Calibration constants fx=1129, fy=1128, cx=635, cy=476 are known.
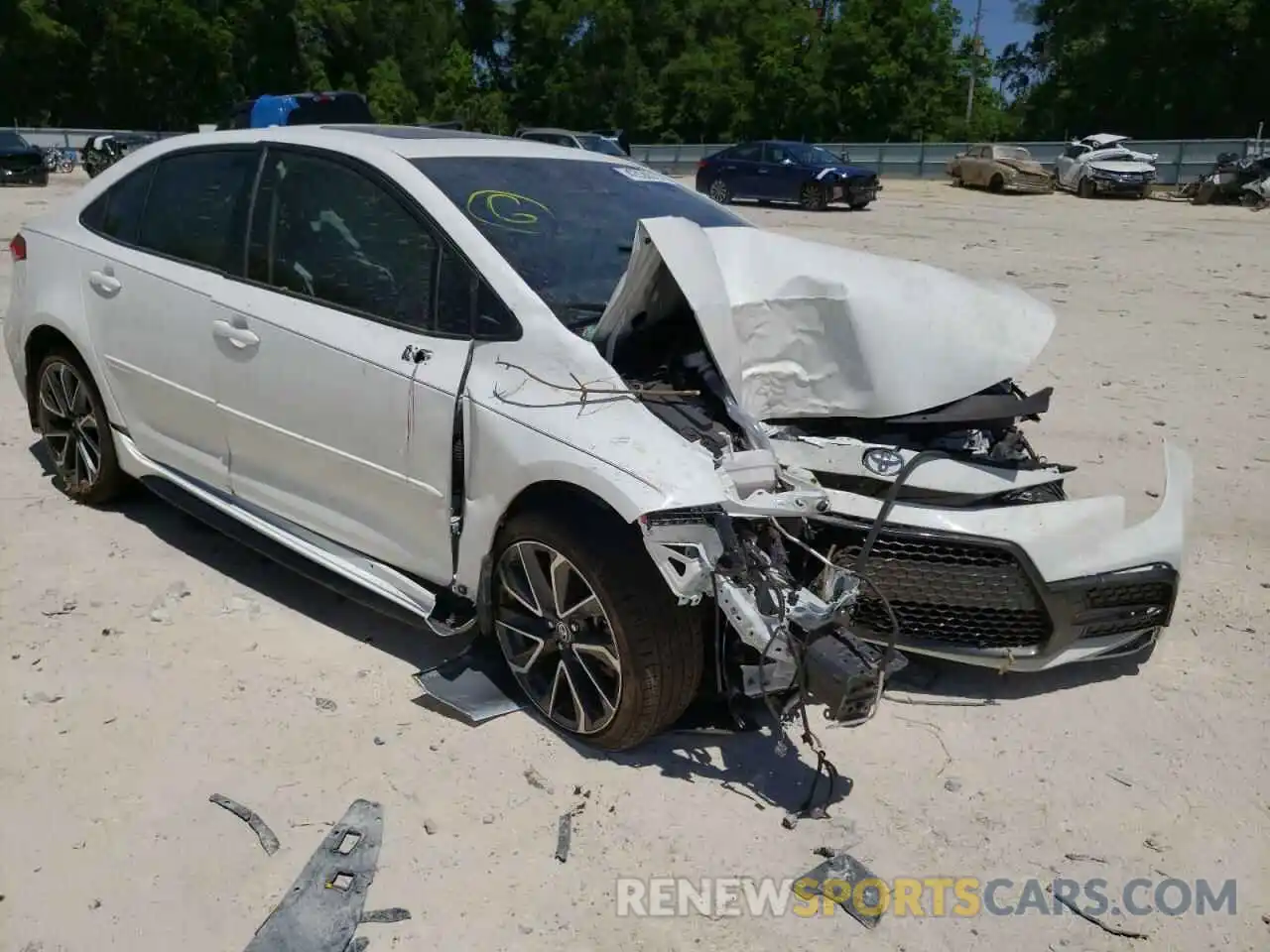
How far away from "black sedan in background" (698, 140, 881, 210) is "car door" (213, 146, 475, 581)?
2045cm

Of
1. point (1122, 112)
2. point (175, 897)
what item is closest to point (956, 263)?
point (175, 897)

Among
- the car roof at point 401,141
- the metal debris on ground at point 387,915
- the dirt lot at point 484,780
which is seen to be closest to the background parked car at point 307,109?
the car roof at point 401,141

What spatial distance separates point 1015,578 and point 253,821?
231cm

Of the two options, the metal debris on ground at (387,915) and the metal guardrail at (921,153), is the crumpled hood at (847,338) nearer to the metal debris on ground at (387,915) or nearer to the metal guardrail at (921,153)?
the metal debris on ground at (387,915)

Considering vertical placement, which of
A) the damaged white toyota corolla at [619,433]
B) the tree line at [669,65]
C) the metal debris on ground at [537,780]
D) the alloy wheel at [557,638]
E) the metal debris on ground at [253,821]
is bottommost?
the metal debris on ground at [253,821]

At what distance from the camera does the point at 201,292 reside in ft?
13.7

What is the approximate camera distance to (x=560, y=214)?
12.8 ft

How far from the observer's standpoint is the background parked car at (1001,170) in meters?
28.0

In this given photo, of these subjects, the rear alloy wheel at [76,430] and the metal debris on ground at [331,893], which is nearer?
the metal debris on ground at [331,893]

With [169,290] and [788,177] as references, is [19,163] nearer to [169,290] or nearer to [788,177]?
[788,177]

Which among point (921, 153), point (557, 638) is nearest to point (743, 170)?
point (921, 153)

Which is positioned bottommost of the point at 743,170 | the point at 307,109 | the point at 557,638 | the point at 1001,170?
the point at 557,638

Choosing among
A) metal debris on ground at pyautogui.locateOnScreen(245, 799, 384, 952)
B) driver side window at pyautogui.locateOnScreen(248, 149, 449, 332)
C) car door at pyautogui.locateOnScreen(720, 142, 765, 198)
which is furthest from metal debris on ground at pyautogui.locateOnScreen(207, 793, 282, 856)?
car door at pyautogui.locateOnScreen(720, 142, 765, 198)

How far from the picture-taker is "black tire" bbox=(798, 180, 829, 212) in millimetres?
23359
